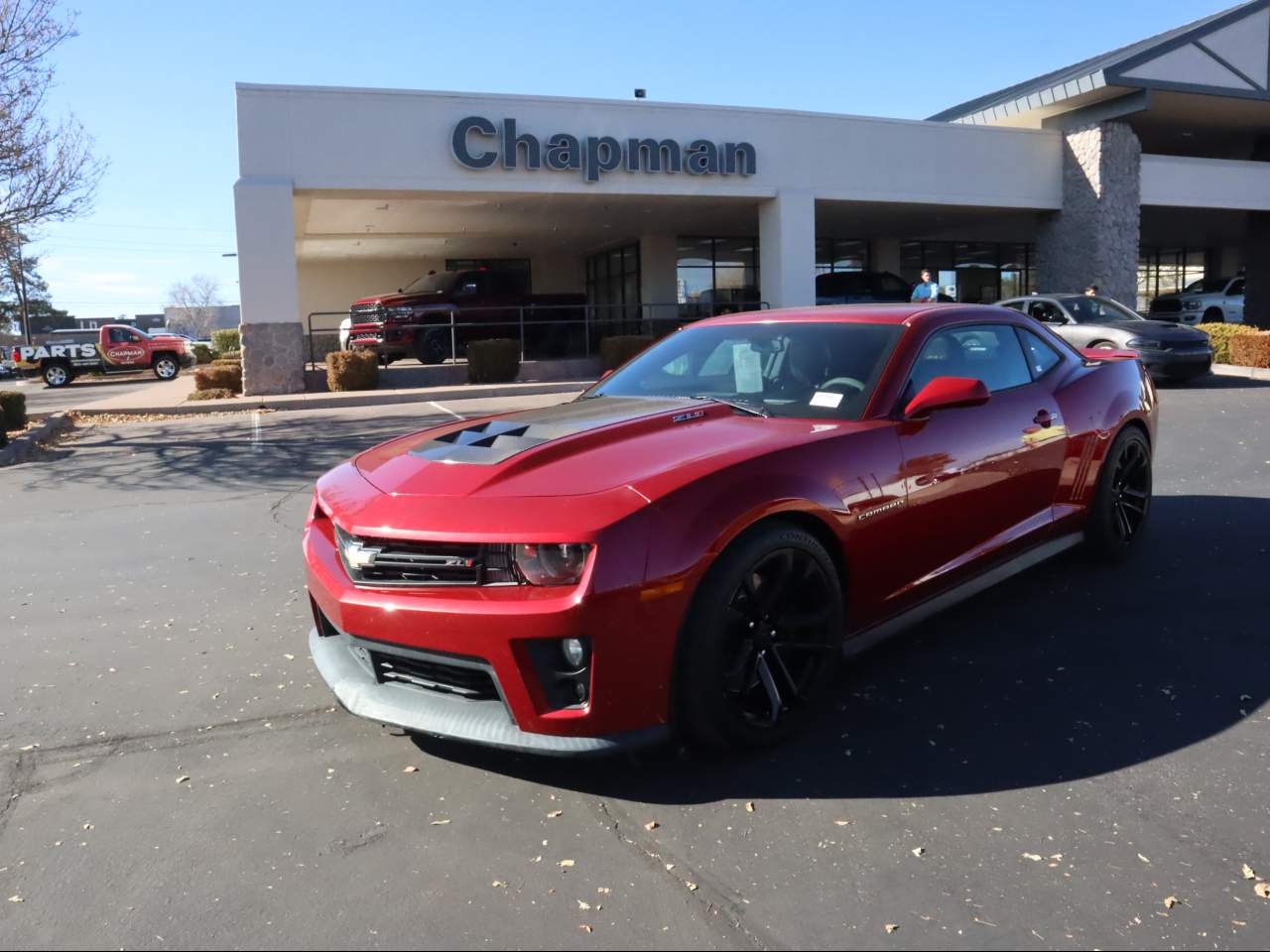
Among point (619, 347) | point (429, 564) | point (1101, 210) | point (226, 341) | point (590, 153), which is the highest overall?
point (590, 153)

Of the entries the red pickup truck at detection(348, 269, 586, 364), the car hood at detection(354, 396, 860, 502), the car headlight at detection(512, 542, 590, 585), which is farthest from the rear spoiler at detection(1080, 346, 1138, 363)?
the red pickup truck at detection(348, 269, 586, 364)

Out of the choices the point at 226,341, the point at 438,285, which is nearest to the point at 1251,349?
the point at 438,285

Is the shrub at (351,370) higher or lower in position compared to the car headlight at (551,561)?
higher

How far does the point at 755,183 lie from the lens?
22.2 m

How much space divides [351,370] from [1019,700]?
17.2 metres

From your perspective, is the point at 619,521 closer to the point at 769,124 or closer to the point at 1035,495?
the point at 1035,495

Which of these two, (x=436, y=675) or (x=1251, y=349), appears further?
(x=1251, y=349)

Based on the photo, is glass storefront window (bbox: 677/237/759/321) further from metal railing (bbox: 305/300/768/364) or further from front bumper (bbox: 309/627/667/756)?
front bumper (bbox: 309/627/667/756)

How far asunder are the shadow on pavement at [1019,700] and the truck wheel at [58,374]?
3545 cm

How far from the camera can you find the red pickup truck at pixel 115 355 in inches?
1276

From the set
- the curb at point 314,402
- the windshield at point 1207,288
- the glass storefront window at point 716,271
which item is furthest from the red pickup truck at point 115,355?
the windshield at point 1207,288

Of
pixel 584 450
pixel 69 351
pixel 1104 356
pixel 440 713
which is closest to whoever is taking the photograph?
pixel 440 713

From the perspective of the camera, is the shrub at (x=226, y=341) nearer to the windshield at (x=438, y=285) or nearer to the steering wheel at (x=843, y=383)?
the windshield at (x=438, y=285)

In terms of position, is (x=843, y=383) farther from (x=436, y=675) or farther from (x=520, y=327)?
(x=520, y=327)
